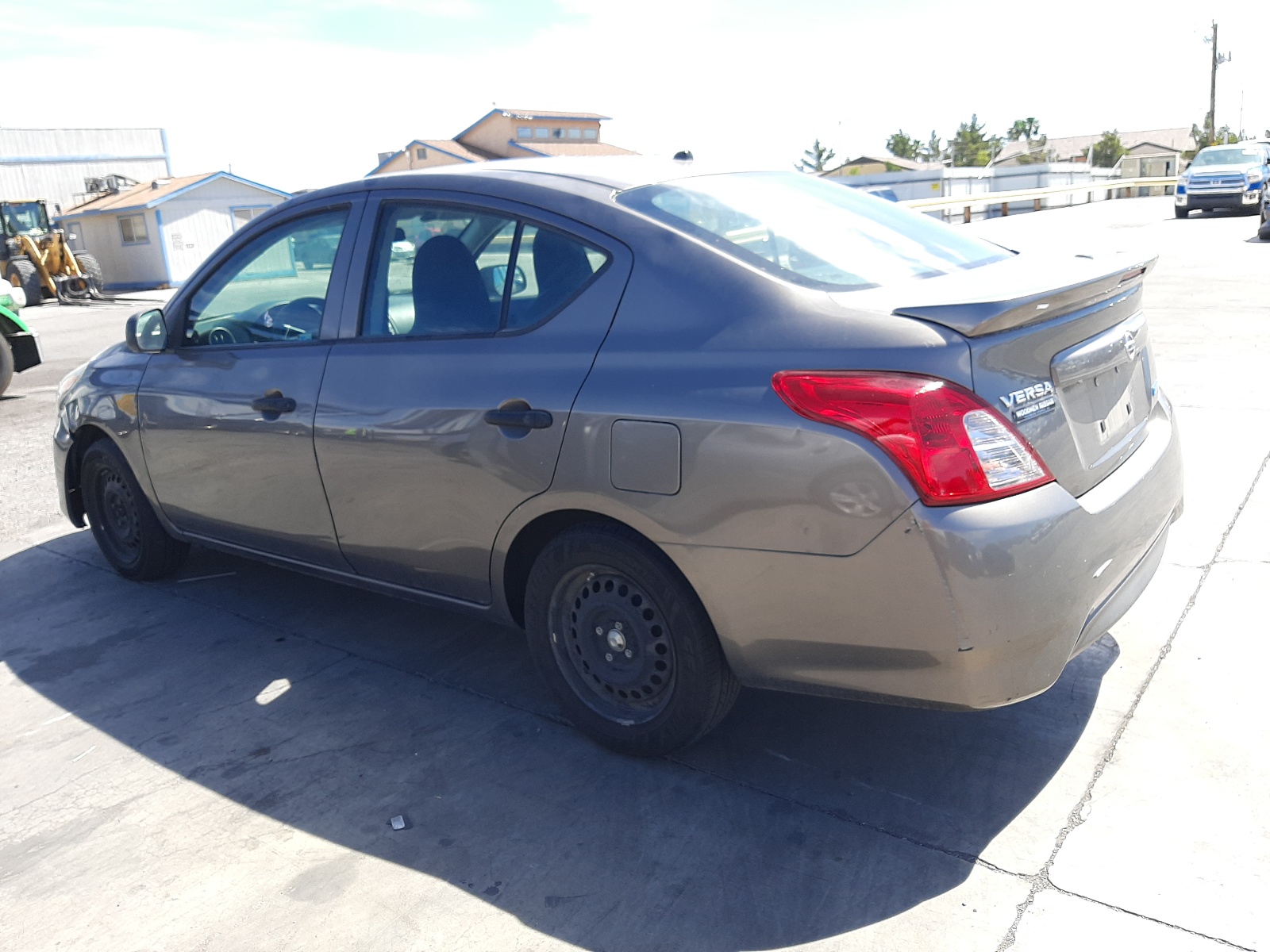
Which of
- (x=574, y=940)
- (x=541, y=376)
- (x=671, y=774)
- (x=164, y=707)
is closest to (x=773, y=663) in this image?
(x=671, y=774)

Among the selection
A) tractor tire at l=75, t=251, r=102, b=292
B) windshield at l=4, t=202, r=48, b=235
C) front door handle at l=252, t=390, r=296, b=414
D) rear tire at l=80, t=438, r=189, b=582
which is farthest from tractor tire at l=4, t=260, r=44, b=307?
front door handle at l=252, t=390, r=296, b=414

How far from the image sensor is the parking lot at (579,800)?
2529 mm

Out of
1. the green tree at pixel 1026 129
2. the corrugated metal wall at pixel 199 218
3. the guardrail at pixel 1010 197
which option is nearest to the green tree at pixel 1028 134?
the green tree at pixel 1026 129

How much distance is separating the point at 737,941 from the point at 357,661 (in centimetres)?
208

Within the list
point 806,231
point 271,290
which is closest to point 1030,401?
point 806,231

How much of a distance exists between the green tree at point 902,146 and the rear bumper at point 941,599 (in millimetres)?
132392

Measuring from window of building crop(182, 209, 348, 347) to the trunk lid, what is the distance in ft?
6.49

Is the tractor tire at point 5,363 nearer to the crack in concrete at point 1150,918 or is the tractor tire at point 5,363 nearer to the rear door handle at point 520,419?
the rear door handle at point 520,419

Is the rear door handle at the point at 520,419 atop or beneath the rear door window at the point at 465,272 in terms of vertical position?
beneath

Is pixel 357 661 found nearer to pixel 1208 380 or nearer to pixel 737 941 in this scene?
pixel 737 941

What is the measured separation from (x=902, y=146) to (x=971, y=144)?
7977mm

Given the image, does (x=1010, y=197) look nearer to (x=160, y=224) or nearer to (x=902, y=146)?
(x=160, y=224)

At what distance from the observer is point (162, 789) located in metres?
3.25

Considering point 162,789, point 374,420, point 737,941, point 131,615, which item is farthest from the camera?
point 131,615
